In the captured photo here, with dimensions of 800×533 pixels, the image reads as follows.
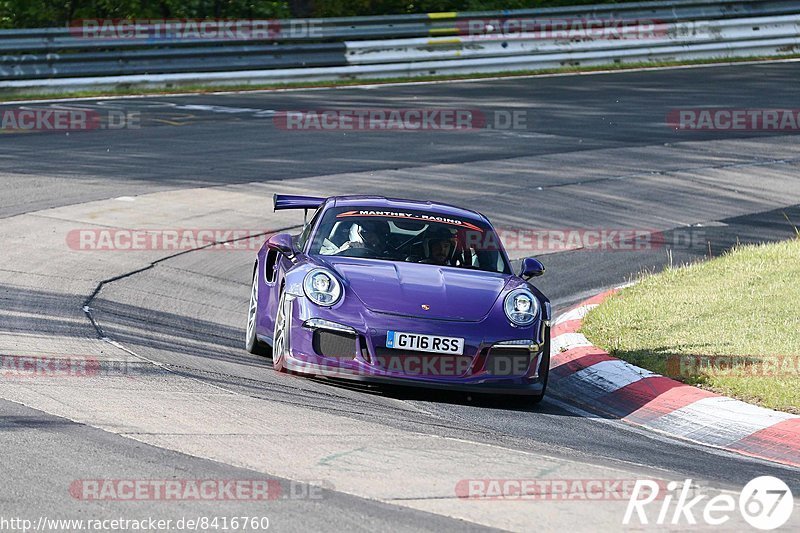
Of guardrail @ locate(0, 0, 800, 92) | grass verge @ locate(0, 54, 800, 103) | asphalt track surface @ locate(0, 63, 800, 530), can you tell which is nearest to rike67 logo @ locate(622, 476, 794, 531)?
asphalt track surface @ locate(0, 63, 800, 530)

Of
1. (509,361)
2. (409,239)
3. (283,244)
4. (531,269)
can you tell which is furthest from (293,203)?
(509,361)

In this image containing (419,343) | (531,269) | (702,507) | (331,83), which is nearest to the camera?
(702,507)

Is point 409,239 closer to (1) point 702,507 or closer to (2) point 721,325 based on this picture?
(2) point 721,325

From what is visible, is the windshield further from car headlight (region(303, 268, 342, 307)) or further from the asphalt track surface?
the asphalt track surface

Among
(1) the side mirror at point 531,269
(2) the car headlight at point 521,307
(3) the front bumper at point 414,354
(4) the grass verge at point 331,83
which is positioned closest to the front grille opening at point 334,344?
(3) the front bumper at point 414,354

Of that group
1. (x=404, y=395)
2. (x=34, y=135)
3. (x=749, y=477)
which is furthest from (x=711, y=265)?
(x=34, y=135)

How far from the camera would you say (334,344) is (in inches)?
305

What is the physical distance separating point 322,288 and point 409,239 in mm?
1202

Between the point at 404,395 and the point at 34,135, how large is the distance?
12.5m

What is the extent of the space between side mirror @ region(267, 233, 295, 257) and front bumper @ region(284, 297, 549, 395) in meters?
0.95

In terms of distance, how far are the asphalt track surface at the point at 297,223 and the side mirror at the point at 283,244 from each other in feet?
2.73

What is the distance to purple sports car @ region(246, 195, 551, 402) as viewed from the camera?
7.63 m

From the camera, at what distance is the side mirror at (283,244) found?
348 inches

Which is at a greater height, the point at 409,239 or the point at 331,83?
the point at 331,83
